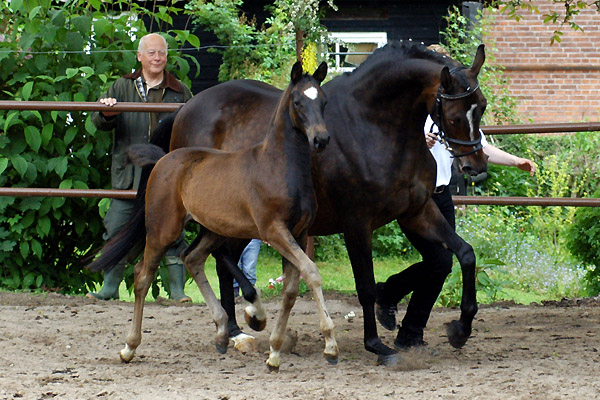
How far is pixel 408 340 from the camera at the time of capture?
5.38 metres

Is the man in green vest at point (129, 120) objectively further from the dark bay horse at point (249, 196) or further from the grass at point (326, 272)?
the grass at point (326, 272)

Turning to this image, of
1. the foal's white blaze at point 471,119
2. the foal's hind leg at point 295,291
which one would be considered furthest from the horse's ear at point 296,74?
the foal's white blaze at point 471,119

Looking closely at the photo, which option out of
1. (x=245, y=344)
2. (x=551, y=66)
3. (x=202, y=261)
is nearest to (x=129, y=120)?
(x=202, y=261)

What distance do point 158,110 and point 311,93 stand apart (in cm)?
265

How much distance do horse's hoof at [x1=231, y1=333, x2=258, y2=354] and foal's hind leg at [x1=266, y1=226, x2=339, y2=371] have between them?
711 mm

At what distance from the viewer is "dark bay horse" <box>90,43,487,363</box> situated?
4734mm

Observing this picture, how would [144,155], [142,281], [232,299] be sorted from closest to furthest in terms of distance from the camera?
1. [142,281]
2. [144,155]
3. [232,299]

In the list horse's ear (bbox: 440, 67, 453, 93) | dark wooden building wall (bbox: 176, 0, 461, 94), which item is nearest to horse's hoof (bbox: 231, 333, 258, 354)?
horse's ear (bbox: 440, 67, 453, 93)

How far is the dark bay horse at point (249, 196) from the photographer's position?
4402mm

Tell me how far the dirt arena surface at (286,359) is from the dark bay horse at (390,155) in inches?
14.2

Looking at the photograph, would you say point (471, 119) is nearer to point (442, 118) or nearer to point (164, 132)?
point (442, 118)

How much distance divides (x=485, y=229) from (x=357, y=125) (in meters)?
4.92

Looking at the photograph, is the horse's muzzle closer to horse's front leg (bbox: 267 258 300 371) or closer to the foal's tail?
horse's front leg (bbox: 267 258 300 371)

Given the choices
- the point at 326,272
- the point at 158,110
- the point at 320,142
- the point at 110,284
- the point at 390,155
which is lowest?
the point at 326,272
